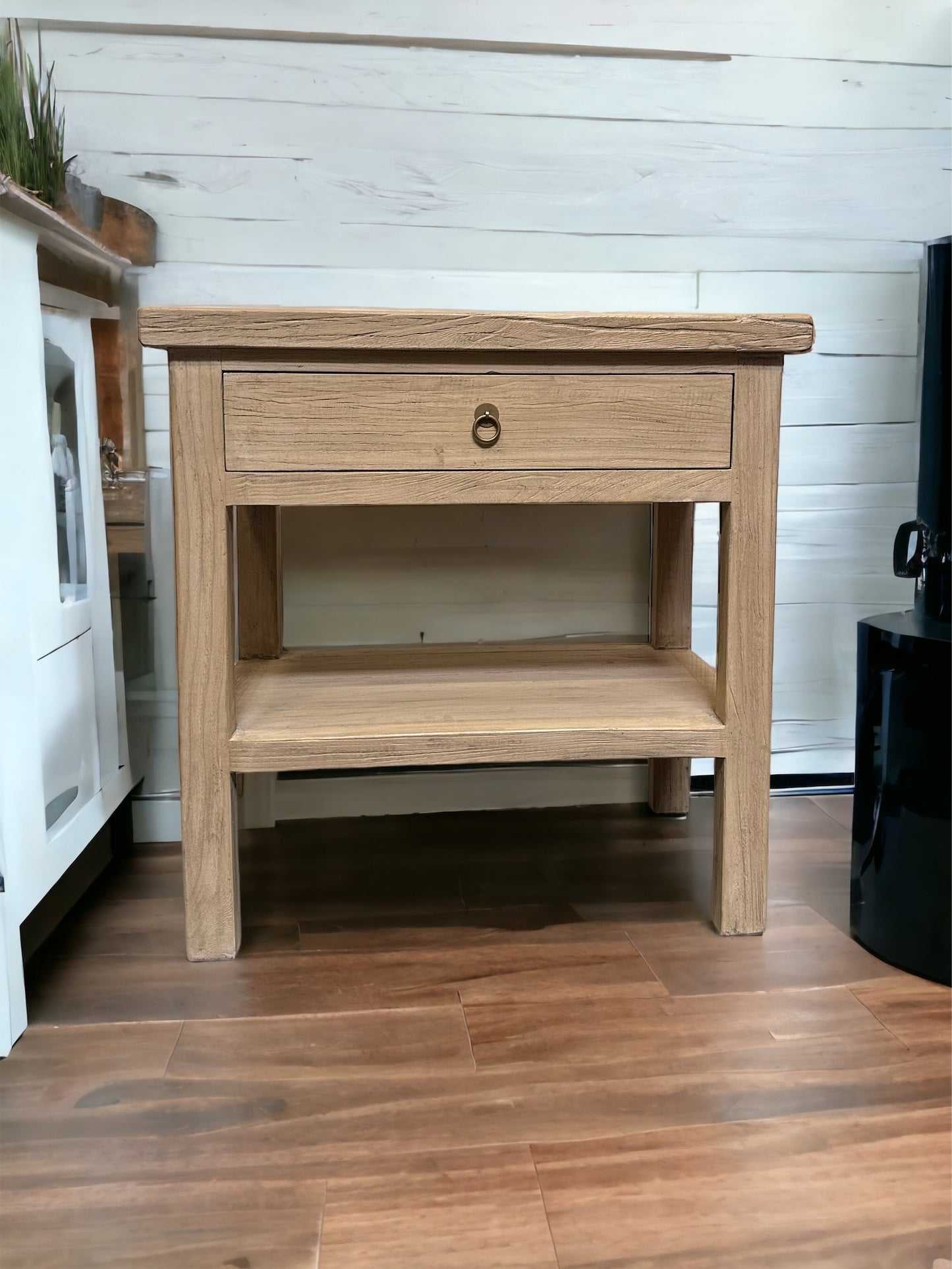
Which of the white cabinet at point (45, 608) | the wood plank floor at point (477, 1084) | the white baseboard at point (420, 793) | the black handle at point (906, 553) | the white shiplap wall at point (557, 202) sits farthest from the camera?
the white baseboard at point (420, 793)

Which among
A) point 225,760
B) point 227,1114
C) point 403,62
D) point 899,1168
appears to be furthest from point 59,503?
point 899,1168

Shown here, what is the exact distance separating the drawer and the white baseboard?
2.07 feet

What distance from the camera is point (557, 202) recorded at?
1.46 metres

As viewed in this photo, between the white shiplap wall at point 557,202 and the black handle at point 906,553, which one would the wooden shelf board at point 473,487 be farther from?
the white shiplap wall at point 557,202

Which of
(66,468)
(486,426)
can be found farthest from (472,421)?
(66,468)

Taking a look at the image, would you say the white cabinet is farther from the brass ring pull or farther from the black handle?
the black handle

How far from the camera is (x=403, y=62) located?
1.40 metres

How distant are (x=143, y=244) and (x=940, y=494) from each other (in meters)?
1.15

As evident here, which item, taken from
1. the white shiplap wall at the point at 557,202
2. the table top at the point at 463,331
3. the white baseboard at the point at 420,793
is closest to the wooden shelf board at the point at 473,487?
the table top at the point at 463,331

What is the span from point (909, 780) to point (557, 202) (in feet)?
3.08

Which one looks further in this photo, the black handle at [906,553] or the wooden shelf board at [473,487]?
the black handle at [906,553]

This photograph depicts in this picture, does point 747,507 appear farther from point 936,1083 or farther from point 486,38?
point 486,38

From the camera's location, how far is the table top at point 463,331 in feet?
3.32

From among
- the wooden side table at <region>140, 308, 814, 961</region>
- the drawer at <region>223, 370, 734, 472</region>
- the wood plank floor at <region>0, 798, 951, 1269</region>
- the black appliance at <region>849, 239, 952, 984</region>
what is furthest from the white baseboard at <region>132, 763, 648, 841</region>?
the drawer at <region>223, 370, 734, 472</region>
